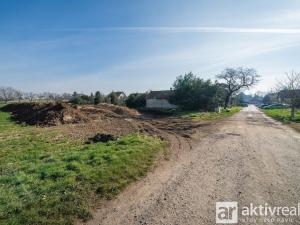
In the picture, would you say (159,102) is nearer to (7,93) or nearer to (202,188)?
(202,188)

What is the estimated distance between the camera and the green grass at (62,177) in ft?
17.4

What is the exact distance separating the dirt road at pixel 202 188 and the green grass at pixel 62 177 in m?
0.54

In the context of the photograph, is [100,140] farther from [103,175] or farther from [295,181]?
[295,181]

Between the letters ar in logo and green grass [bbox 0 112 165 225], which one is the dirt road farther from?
green grass [bbox 0 112 165 225]

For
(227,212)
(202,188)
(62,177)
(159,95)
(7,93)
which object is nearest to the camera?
(227,212)

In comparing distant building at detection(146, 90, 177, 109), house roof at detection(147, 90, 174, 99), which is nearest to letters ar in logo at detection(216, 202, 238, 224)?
distant building at detection(146, 90, 177, 109)

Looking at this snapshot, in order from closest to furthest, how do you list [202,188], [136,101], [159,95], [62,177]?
[202,188]
[62,177]
[136,101]
[159,95]

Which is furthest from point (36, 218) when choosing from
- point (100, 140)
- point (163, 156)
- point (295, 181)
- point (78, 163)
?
point (100, 140)

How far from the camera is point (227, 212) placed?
5.32 meters

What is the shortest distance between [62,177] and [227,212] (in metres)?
4.47

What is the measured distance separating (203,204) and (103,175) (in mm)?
2979

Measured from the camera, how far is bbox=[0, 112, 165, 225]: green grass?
5.29 meters

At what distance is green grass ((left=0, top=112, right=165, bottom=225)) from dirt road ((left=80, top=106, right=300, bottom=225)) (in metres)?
0.54

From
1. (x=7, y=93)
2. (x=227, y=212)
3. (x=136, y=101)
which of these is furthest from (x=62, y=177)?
(x=7, y=93)
